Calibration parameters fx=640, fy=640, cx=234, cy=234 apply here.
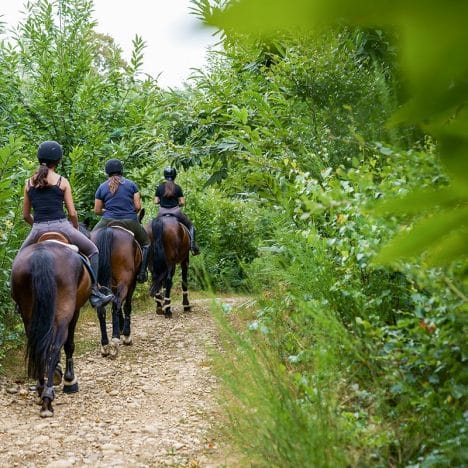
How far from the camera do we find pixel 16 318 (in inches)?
321

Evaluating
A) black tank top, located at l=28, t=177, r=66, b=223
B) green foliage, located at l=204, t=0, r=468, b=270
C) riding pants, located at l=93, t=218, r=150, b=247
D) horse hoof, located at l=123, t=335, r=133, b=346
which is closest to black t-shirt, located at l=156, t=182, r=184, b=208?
A: riding pants, located at l=93, t=218, r=150, b=247

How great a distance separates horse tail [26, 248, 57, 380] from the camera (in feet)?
17.6

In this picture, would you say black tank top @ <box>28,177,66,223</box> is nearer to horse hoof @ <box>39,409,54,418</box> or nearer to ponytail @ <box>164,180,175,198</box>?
horse hoof @ <box>39,409,54,418</box>

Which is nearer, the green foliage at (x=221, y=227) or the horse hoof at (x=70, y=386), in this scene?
the horse hoof at (x=70, y=386)

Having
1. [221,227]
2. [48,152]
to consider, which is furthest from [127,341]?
[221,227]

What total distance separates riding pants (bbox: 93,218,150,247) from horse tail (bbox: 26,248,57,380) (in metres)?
2.76

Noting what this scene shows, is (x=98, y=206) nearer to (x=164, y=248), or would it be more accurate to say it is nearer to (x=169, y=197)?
(x=164, y=248)

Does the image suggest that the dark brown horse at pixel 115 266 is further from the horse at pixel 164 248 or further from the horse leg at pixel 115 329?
the horse at pixel 164 248

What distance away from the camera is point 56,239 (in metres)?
5.82

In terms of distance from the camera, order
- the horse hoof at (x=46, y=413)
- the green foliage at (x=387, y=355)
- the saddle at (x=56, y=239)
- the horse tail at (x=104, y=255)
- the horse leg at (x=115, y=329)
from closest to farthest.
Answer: the green foliage at (x=387, y=355), the horse hoof at (x=46, y=413), the saddle at (x=56, y=239), the horse tail at (x=104, y=255), the horse leg at (x=115, y=329)

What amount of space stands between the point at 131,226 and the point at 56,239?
2646 millimetres

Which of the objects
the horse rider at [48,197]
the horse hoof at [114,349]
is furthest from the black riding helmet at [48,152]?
the horse hoof at [114,349]

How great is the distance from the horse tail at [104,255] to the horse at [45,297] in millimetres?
2121

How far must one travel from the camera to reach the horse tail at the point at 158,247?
10641 mm
